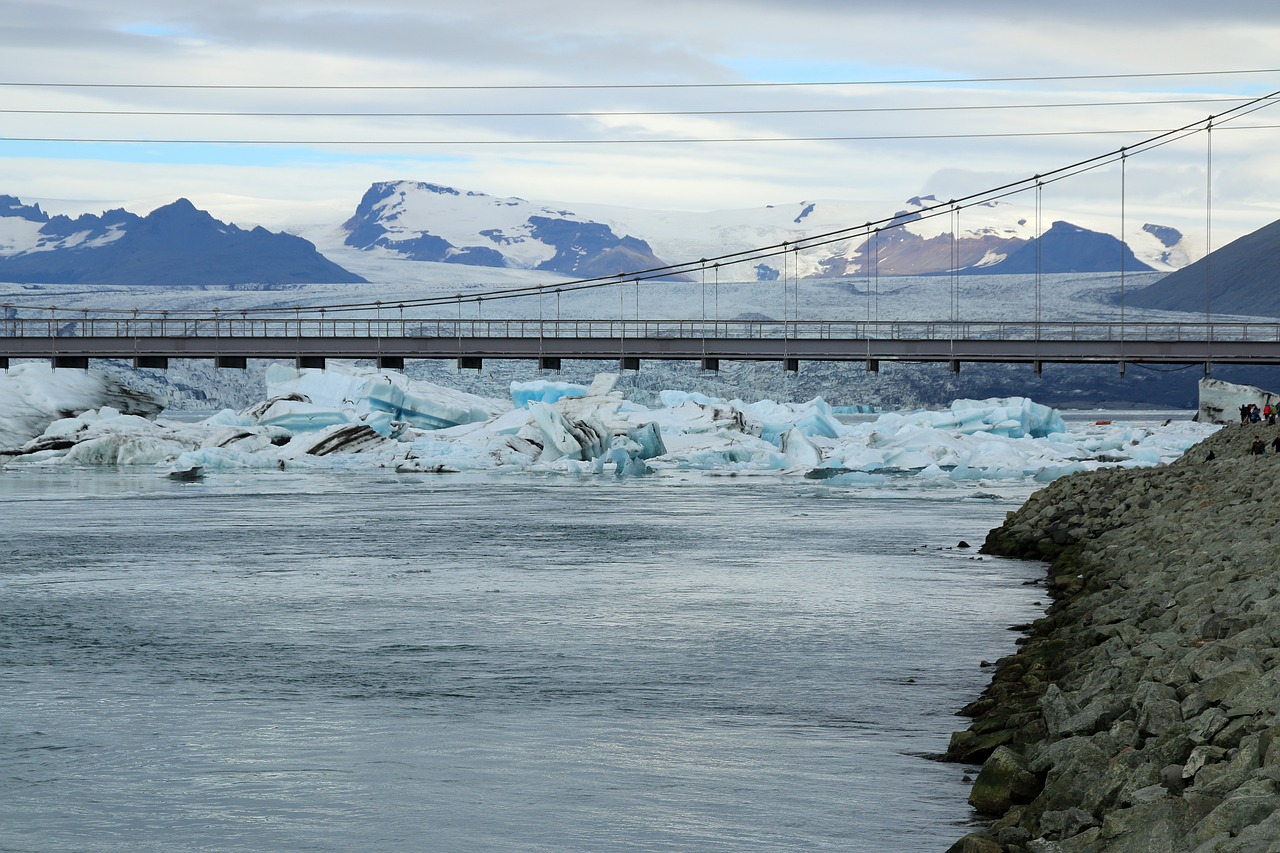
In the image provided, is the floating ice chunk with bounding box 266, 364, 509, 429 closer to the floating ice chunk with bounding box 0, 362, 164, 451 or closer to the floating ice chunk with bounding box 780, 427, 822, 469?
the floating ice chunk with bounding box 0, 362, 164, 451

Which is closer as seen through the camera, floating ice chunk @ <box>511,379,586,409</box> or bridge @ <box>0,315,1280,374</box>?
bridge @ <box>0,315,1280,374</box>

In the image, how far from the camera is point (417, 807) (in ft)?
26.5

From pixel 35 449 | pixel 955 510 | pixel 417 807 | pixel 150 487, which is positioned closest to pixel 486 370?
pixel 35 449

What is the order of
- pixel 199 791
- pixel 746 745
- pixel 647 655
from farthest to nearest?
pixel 647 655
pixel 746 745
pixel 199 791

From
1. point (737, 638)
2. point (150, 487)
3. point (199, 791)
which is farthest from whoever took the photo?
point (150, 487)

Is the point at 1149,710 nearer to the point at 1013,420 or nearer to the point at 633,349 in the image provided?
the point at 1013,420

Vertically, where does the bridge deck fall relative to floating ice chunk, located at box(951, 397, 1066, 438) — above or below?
above

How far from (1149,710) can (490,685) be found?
5.46 metres

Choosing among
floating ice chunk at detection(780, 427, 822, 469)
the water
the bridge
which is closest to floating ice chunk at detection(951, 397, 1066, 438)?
the bridge

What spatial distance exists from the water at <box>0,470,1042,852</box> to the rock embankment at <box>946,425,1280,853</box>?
50 centimetres

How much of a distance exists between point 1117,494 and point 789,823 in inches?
608

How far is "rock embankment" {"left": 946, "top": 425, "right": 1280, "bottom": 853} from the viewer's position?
591 cm

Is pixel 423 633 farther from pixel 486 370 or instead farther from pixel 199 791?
pixel 486 370

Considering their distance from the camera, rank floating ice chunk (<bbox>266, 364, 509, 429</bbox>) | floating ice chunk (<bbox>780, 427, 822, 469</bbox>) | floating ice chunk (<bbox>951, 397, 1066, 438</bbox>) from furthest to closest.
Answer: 1. floating ice chunk (<bbox>951, 397, 1066, 438</bbox>)
2. floating ice chunk (<bbox>266, 364, 509, 429</bbox>)
3. floating ice chunk (<bbox>780, 427, 822, 469</bbox>)
